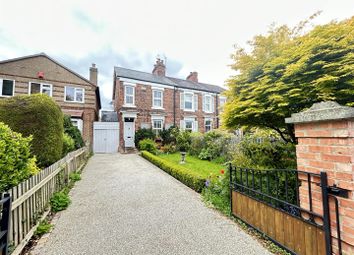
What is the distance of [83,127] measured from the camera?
16016mm

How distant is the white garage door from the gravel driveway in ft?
37.3

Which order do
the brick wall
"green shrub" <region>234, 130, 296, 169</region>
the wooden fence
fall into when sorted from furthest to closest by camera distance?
the brick wall
"green shrub" <region>234, 130, 296, 169</region>
the wooden fence

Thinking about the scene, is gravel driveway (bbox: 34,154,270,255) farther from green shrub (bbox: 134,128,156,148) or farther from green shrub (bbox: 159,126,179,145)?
green shrub (bbox: 159,126,179,145)

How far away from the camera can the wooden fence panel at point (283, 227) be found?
2098mm

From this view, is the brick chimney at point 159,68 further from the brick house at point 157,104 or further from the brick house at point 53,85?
the brick house at point 53,85

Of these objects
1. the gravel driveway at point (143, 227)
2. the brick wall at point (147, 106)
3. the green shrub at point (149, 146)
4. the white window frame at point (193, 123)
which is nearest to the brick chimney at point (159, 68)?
the brick wall at point (147, 106)

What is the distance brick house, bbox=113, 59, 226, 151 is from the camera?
1664 centimetres

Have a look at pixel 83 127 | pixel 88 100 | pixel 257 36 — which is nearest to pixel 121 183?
pixel 257 36

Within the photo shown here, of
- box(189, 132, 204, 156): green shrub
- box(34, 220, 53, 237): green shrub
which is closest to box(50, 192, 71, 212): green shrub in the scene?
box(34, 220, 53, 237): green shrub

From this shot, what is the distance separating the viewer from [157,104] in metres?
18.4

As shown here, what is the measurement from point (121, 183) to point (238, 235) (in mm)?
4596

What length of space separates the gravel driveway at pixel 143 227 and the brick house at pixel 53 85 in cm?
1194

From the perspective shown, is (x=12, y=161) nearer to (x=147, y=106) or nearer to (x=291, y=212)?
(x=291, y=212)

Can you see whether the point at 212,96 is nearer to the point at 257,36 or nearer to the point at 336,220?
the point at 257,36
